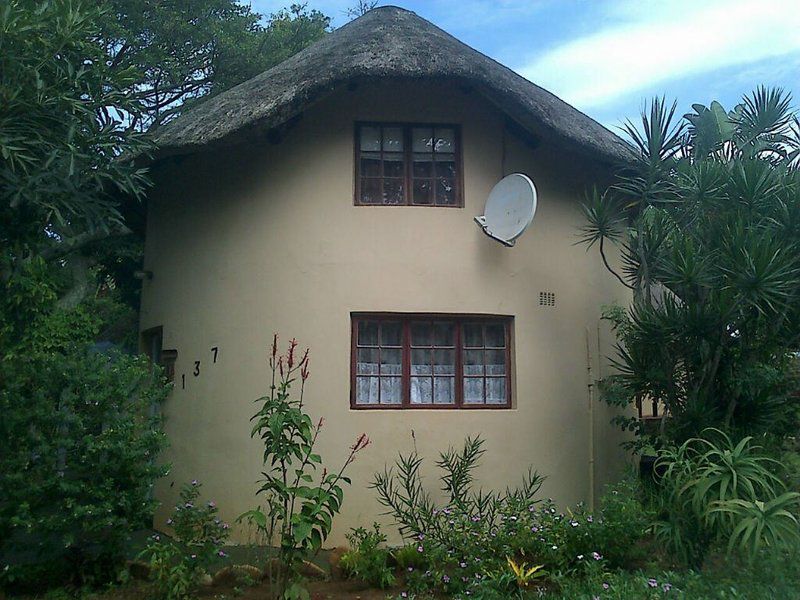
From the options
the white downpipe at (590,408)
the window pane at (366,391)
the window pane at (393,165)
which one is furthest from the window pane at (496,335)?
the window pane at (393,165)

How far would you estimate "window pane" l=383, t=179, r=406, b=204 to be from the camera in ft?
32.6

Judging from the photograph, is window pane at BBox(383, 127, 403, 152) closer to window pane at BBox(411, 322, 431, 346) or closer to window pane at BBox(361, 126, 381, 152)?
window pane at BBox(361, 126, 381, 152)

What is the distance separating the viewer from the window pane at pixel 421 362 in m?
9.55

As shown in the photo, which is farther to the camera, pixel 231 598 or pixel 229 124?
pixel 229 124

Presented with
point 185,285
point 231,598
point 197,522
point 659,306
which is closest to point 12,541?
point 197,522

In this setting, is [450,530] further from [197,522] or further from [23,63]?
[23,63]

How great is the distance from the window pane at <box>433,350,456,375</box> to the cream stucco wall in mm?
508

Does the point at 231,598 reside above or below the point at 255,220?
below

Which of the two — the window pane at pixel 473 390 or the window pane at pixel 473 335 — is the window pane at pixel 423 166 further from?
the window pane at pixel 473 390

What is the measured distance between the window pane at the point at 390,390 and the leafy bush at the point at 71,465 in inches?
105

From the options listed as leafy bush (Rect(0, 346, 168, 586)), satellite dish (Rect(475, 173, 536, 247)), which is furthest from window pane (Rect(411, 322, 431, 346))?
leafy bush (Rect(0, 346, 168, 586))

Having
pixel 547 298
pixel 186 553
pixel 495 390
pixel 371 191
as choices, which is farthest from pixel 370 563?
pixel 371 191

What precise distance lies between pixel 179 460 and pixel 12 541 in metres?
2.77

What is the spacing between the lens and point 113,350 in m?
8.17
